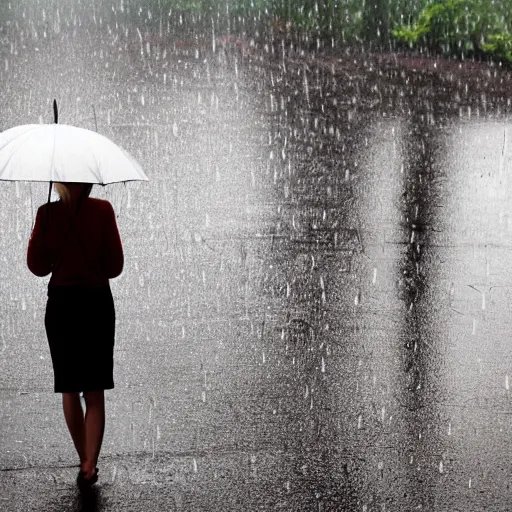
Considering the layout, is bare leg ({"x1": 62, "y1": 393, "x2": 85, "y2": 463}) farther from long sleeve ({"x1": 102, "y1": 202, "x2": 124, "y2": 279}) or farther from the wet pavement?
long sleeve ({"x1": 102, "y1": 202, "x2": 124, "y2": 279})

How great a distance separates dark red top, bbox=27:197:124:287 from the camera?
5180 millimetres

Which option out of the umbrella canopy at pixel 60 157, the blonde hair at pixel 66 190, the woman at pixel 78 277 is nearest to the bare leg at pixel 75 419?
the woman at pixel 78 277

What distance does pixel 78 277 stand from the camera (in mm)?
5211

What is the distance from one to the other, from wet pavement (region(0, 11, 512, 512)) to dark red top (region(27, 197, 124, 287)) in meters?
1.08

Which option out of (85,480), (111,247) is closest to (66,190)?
(111,247)

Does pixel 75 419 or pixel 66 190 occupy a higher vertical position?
pixel 66 190

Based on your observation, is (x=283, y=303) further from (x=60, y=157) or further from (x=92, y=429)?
(x=60, y=157)

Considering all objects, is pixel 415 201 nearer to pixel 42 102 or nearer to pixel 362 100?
pixel 362 100

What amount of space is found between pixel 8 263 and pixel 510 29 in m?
15.0

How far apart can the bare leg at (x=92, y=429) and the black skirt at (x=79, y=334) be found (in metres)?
0.09

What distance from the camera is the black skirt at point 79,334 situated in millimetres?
5219

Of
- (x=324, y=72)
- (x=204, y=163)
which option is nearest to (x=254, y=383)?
(x=204, y=163)

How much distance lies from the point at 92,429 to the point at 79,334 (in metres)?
0.52

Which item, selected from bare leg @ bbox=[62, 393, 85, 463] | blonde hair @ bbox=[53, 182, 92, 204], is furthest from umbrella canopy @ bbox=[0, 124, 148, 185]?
bare leg @ bbox=[62, 393, 85, 463]
